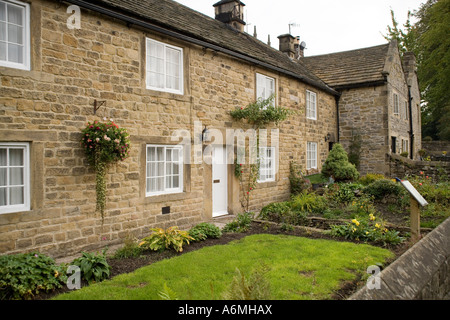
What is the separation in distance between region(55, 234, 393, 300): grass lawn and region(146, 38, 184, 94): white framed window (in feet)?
15.2

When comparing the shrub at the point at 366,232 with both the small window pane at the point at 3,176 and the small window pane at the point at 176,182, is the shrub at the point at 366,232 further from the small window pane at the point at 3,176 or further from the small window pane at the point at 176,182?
the small window pane at the point at 3,176

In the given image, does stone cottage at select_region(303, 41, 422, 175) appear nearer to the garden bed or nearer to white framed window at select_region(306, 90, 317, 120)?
white framed window at select_region(306, 90, 317, 120)

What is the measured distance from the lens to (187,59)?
9.64 meters

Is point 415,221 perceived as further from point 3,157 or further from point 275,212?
point 3,157

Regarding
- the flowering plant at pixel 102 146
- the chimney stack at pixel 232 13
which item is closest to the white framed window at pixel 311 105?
the chimney stack at pixel 232 13

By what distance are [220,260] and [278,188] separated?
314 inches

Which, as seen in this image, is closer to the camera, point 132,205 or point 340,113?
point 132,205

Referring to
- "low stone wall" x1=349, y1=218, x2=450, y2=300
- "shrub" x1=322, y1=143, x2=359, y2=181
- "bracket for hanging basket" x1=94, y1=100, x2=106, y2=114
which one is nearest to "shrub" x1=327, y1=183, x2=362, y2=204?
"shrub" x1=322, y1=143, x2=359, y2=181

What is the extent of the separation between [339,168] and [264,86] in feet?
16.5

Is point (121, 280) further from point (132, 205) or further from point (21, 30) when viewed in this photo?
point (21, 30)

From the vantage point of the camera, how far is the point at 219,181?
11172 millimetres

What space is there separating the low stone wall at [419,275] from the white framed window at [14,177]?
19.8 feet

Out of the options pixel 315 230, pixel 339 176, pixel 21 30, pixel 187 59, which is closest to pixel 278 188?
pixel 339 176

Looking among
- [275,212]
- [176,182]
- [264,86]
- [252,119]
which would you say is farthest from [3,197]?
[264,86]
